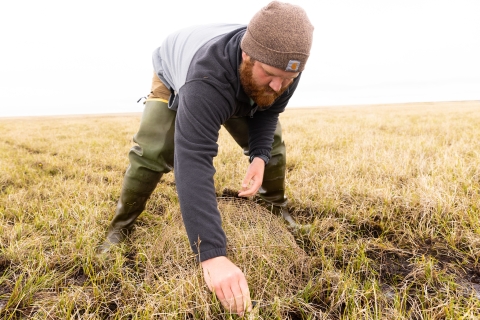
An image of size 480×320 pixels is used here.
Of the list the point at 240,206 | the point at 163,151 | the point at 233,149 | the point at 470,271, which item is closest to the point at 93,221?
the point at 163,151

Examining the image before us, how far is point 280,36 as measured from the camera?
1580 millimetres

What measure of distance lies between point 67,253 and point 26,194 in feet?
5.15

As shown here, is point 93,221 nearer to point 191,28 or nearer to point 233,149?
point 191,28

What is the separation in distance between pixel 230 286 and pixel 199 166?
0.58 metres

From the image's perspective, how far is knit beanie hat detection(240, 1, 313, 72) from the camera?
1.58m

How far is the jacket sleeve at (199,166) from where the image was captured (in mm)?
1381

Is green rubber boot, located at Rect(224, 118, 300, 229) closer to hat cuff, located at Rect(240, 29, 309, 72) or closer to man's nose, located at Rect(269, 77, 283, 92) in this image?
man's nose, located at Rect(269, 77, 283, 92)

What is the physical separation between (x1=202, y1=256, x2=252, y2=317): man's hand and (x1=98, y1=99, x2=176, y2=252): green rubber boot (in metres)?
1.11

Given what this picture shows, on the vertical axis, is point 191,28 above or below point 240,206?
above

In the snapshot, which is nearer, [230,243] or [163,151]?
[230,243]

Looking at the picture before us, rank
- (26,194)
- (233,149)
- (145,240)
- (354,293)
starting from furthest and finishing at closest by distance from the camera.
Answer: (233,149), (26,194), (145,240), (354,293)

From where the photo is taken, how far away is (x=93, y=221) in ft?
7.87

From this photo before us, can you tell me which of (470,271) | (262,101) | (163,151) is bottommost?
(470,271)

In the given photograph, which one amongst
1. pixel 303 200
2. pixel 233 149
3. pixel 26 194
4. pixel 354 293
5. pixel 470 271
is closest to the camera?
pixel 354 293
